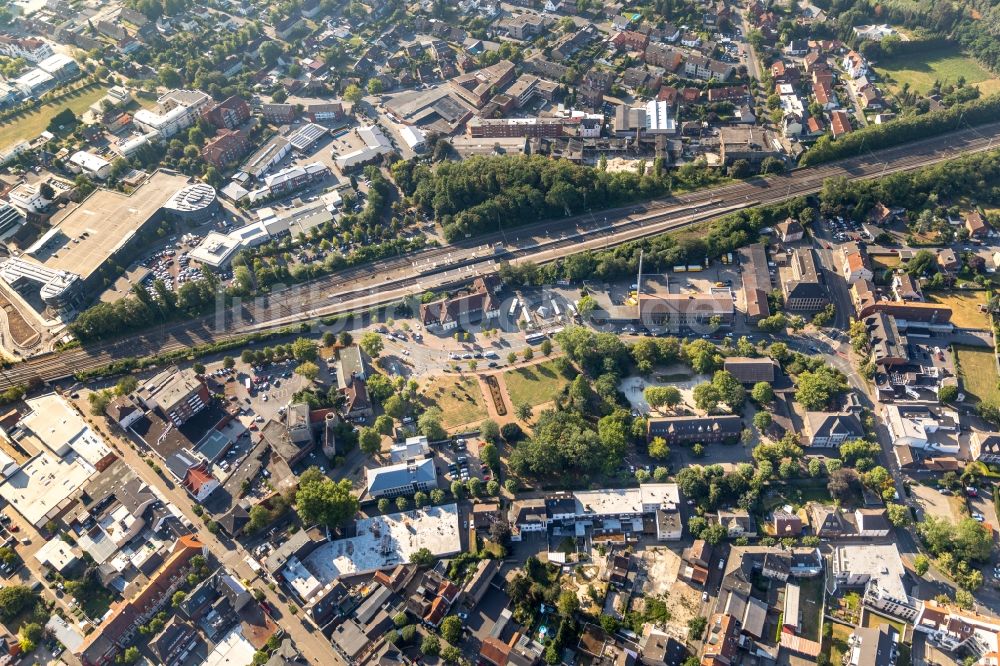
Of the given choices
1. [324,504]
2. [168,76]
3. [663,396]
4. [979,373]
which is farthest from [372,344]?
[168,76]

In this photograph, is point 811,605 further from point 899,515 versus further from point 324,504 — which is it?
point 324,504

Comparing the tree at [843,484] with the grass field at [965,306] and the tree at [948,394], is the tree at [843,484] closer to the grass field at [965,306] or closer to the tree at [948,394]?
the tree at [948,394]

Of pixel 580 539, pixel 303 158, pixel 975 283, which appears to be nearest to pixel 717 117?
pixel 975 283

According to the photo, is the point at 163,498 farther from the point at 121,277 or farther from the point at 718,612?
the point at 718,612

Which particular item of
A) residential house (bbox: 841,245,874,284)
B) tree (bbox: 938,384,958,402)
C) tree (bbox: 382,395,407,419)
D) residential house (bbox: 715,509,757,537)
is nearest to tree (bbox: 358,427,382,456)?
tree (bbox: 382,395,407,419)

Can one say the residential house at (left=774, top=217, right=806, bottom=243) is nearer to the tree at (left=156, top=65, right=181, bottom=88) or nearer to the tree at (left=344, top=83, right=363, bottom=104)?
the tree at (left=344, top=83, right=363, bottom=104)
